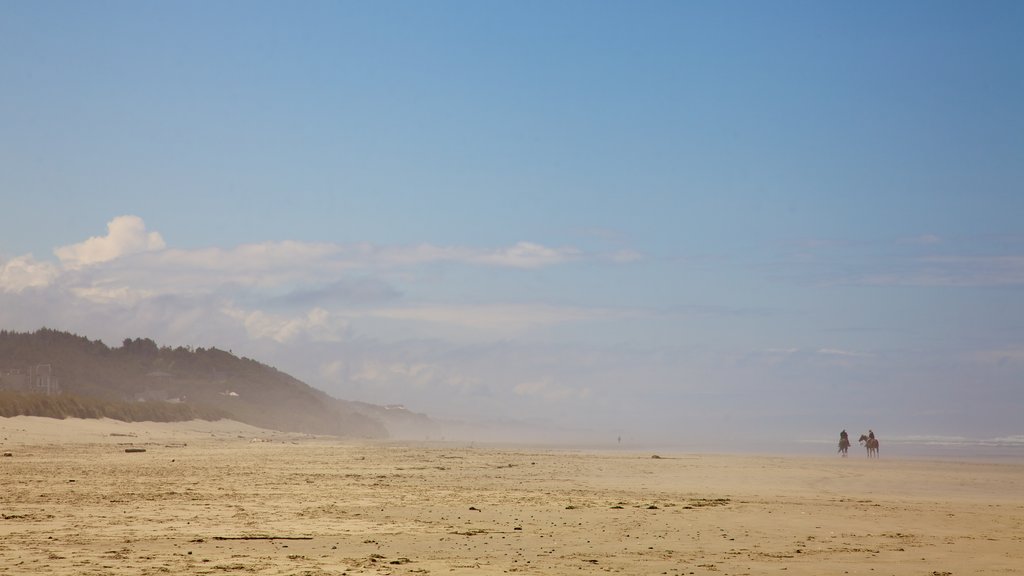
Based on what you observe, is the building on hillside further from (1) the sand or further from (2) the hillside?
(1) the sand

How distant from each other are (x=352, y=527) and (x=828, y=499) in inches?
456

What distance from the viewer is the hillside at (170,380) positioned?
9912 cm

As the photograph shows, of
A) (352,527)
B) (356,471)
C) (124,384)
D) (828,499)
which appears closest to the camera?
(352,527)

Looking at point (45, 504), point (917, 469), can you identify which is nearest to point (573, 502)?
point (45, 504)

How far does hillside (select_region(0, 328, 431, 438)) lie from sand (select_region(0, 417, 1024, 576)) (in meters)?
54.9

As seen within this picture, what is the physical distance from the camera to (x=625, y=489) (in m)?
22.6

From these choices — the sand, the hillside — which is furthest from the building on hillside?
the sand

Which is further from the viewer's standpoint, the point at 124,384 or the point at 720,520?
the point at 124,384

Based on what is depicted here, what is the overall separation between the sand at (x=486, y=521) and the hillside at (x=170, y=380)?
180ft

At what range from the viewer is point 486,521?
50.3 feet

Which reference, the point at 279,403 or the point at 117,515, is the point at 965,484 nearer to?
the point at 117,515

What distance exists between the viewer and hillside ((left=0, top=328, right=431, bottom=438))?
9912cm

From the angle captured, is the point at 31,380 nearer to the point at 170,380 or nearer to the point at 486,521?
the point at 170,380

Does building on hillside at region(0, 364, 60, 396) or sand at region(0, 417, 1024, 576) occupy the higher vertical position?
building on hillside at region(0, 364, 60, 396)
